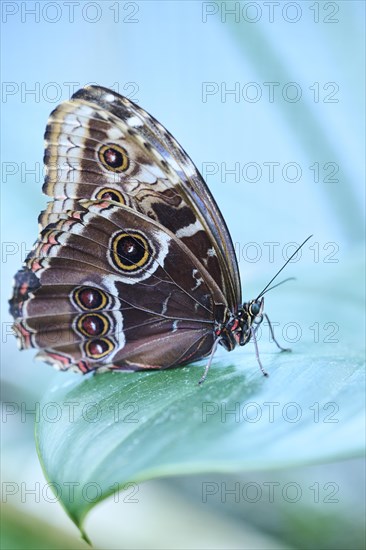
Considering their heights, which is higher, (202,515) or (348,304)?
(348,304)

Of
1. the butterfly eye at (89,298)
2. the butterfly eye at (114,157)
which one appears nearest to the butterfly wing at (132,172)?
the butterfly eye at (114,157)

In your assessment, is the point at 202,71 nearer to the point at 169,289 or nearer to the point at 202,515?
the point at 169,289

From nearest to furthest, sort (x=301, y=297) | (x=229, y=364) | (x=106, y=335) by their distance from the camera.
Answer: (x=229, y=364) → (x=106, y=335) → (x=301, y=297)

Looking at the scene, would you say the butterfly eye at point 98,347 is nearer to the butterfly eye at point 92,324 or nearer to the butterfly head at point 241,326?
the butterfly eye at point 92,324

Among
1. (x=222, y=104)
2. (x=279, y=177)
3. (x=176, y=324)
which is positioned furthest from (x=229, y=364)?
(x=222, y=104)

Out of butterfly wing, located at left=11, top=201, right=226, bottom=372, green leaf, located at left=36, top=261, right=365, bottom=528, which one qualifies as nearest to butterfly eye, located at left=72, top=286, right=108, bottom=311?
butterfly wing, located at left=11, top=201, right=226, bottom=372

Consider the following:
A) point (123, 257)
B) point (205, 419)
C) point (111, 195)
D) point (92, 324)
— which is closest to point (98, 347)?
point (92, 324)

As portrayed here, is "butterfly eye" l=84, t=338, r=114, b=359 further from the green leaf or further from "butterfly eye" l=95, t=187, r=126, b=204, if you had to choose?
"butterfly eye" l=95, t=187, r=126, b=204

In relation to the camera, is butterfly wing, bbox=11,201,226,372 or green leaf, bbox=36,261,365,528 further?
butterfly wing, bbox=11,201,226,372
